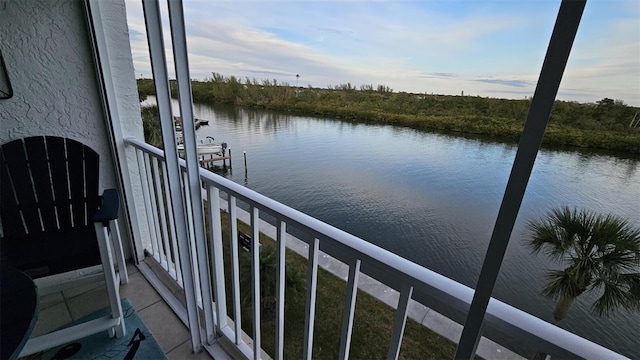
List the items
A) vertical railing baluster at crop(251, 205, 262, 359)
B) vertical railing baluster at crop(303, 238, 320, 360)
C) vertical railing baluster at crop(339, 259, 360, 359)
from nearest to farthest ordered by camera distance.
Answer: vertical railing baluster at crop(339, 259, 360, 359), vertical railing baluster at crop(303, 238, 320, 360), vertical railing baluster at crop(251, 205, 262, 359)

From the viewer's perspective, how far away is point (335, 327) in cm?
310

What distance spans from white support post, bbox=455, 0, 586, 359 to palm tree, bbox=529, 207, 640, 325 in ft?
1.96

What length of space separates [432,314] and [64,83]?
3.65 meters

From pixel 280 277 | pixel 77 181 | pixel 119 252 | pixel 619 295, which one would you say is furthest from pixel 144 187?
pixel 619 295

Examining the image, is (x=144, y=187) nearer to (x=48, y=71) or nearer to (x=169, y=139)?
(x=48, y=71)

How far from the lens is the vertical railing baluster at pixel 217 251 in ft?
4.53

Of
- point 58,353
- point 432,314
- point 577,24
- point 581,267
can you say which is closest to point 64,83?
point 58,353

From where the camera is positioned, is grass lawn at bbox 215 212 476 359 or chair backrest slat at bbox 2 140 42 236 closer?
chair backrest slat at bbox 2 140 42 236

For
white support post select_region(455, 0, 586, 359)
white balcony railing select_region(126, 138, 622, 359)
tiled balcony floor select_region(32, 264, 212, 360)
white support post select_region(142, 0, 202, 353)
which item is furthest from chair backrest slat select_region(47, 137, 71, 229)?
white support post select_region(455, 0, 586, 359)

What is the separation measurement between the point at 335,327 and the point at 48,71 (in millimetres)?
3282

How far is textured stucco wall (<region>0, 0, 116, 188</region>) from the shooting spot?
1.52 metres

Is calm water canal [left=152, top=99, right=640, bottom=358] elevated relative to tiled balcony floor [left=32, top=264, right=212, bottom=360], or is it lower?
elevated

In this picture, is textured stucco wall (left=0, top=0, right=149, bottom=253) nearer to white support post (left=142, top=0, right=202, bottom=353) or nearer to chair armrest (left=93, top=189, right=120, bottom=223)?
chair armrest (left=93, top=189, right=120, bottom=223)

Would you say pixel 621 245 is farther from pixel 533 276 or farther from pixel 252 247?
pixel 252 247
